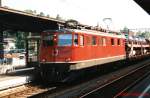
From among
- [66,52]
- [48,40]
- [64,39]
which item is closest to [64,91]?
[66,52]

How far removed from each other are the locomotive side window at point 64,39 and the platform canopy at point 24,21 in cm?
226

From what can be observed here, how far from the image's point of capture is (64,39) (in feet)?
62.9

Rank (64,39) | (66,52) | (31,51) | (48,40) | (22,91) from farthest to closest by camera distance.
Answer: (31,51) < (48,40) < (64,39) < (66,52) < (22,91)

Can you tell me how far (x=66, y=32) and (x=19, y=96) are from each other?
4999mm

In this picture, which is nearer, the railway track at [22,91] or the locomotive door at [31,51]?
the railway track at [22,91]

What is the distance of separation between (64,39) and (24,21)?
17.0 feet

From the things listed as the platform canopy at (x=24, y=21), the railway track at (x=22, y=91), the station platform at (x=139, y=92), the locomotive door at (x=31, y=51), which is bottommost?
the railway track at (x=22, y=91)

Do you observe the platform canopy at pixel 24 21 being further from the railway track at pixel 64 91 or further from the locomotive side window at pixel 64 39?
the railway track at pixel 64 91

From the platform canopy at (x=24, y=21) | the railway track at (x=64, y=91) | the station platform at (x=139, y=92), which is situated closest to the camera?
the station platform at (x=139, y=92)

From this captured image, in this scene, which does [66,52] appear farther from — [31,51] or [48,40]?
[31,51]

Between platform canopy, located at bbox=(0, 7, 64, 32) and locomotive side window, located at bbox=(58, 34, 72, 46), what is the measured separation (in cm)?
226

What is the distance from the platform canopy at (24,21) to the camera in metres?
19.9

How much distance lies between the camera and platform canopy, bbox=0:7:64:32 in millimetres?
19891

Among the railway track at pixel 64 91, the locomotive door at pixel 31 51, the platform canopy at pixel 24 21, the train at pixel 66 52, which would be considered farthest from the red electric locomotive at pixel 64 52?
the locomotive door at pixel 31 51
